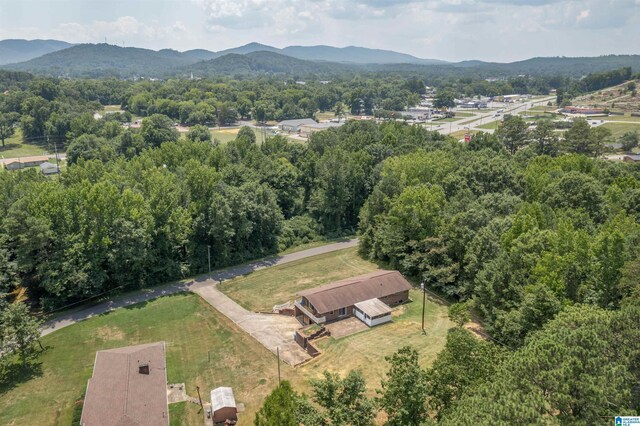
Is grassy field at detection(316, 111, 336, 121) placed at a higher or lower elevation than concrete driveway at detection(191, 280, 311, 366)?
higher

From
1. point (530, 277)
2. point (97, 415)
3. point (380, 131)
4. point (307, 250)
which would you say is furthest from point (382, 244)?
point (380, 131)

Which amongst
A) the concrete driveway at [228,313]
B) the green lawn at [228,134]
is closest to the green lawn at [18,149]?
the green lawn at [228,134]

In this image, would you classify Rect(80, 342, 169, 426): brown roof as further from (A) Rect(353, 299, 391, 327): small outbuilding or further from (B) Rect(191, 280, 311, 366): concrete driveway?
(A) Rect(353, 299, 391, 327): small outbuilding

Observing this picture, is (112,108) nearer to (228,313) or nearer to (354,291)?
(228,313)

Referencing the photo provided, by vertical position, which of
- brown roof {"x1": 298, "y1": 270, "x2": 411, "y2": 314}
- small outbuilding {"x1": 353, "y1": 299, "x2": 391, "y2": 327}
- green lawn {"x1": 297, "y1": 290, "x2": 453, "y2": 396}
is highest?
brown roof {"x1": 298, "y1": 270, "x2": 411, "y2": 314}

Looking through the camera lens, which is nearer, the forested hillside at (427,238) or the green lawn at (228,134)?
the forested hillside at (427,238)

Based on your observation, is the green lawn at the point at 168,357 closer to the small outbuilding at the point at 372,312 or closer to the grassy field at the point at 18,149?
the small outbuilding at the point at 372,312

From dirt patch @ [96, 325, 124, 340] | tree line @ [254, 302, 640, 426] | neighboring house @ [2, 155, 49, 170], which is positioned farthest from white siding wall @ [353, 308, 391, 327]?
neighboring house @ [2, 155, 49, 170]
